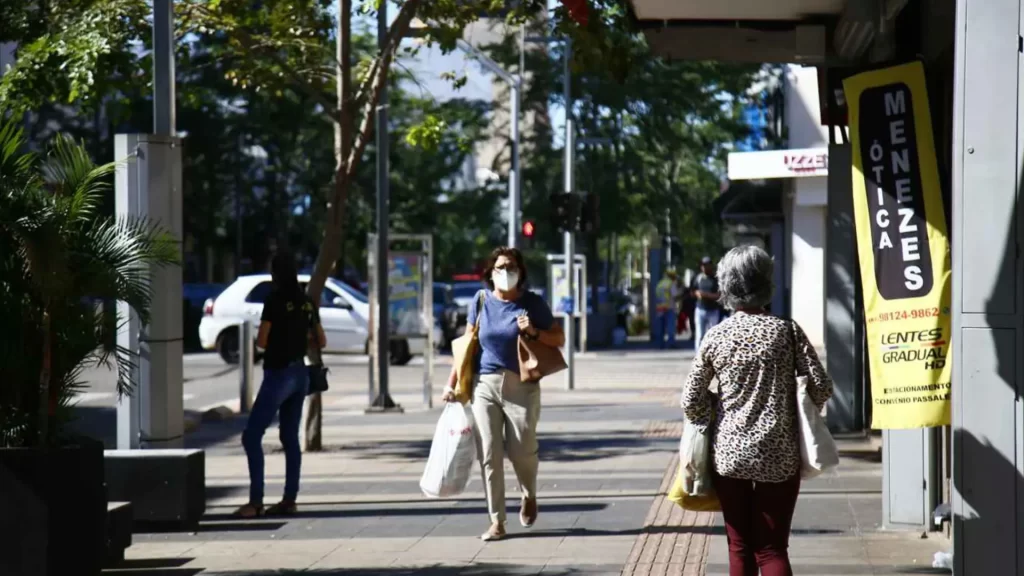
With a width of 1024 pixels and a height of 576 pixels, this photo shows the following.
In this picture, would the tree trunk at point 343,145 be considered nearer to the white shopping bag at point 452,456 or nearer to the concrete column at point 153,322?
the concrete column at point 153,322

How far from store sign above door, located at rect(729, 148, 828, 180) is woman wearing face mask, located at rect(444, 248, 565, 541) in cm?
Answer: 1601

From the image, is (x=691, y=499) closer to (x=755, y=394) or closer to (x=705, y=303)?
(x=755, y=394)

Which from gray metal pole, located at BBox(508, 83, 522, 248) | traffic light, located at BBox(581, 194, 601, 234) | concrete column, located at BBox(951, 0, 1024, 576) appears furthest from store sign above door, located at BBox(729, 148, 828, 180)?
concrete column, located at BBox(951, 0, 1024, 576)

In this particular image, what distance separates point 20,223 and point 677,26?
6.19m

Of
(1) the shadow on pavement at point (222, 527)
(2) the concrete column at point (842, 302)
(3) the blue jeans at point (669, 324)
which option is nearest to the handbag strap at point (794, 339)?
(1) the shadow on pavement at point (222, 527)

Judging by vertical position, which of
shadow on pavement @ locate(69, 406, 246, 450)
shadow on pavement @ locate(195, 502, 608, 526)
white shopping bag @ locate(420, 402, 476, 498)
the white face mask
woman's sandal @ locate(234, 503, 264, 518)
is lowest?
shadow on pavement @ locate(69, 406, 246, 450)

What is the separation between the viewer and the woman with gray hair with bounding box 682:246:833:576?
5824mm

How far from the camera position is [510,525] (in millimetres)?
9836

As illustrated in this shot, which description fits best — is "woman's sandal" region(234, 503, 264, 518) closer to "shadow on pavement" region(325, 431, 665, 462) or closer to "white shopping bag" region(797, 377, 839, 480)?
"shadow on pavement" region(325, 431, 665, 462)

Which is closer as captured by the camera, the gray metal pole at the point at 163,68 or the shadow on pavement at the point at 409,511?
the gray metal pole at the point at 163,68

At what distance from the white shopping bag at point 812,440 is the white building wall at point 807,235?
26.6m

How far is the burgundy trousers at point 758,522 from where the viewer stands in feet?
19.3

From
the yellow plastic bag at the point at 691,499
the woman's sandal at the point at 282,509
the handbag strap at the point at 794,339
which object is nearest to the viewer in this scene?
the handbag strap at the point at 794,339

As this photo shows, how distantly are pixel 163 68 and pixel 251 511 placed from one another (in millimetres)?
2969
